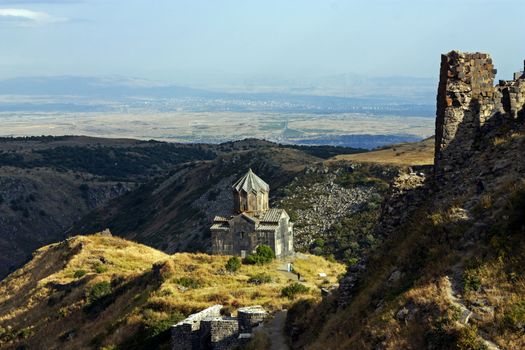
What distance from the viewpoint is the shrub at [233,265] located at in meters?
32.2

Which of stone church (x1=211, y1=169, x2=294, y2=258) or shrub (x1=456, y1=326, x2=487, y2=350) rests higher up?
shrub (x1=456, y1=326, x2=487, y2=350)

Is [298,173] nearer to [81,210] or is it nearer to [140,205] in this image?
[140,205]

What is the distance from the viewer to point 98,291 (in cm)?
3334

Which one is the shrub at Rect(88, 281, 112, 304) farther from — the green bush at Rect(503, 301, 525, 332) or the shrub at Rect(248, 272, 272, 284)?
the green bush at Rect(503, 301, 525, 332)

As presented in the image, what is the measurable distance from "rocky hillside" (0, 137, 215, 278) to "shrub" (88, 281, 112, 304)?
58.9 metres

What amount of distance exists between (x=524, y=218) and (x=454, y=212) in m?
1.42

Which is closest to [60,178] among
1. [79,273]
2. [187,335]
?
[79,273]

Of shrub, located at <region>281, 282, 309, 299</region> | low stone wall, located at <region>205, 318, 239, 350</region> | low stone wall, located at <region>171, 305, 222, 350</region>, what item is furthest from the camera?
shrub, located at <region>281, 282, 309, 299</region>

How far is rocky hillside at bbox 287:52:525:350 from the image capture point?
1005 centimetres

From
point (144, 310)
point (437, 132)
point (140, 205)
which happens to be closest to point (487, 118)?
point (437, 132)

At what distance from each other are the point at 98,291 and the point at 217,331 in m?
15.0

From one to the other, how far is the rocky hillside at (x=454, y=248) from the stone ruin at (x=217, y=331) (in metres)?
3.14

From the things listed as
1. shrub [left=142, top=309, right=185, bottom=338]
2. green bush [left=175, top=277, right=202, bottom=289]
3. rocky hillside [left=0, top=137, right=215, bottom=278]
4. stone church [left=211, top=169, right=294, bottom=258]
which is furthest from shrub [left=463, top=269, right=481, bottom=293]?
rocky hillside [left=0, top=137, right=215, bottom=278]

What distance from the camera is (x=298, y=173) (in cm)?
8325
